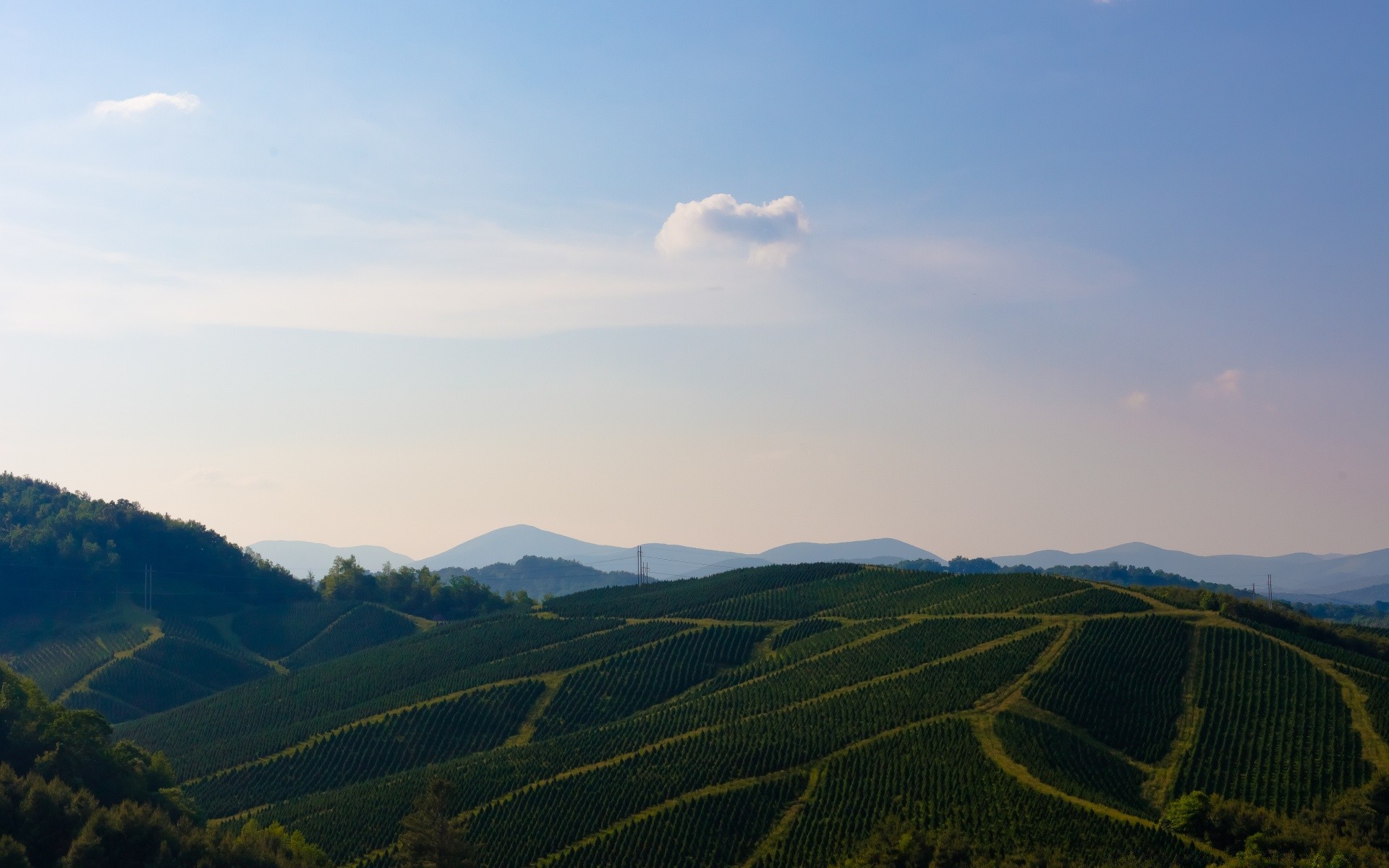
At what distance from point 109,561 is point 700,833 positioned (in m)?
109

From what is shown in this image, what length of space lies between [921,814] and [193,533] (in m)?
129

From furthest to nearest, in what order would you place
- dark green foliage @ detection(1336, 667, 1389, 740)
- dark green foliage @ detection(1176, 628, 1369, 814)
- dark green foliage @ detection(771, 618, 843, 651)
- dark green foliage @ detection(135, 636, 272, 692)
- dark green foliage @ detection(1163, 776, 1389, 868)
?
dark green foliage @ detection(135, 636, 272, 692), dark green foliage @ detection(771, 618, 843, 651), dark green foliage @ detection(1336, 667, 1389, 740), dark green foliage @ detection(1176, 628, 1369, 814), dark green foliage @ detection(1163, 776, 1389, 868)

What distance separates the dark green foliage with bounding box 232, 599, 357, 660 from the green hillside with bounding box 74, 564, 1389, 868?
84.8 ft

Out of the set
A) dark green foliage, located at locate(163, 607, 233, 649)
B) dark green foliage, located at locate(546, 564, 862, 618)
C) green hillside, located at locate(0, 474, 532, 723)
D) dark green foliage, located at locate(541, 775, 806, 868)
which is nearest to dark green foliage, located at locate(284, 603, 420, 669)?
green hillside, located at locate(0, 474, 532, 723)

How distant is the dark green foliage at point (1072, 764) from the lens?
6153 centimetres

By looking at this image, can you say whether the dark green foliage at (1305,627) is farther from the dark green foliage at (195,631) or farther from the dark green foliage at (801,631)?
the dark green foliage at (195,631)

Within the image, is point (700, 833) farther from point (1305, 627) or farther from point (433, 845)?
point (1305, 627)

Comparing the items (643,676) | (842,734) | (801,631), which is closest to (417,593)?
(643,676)

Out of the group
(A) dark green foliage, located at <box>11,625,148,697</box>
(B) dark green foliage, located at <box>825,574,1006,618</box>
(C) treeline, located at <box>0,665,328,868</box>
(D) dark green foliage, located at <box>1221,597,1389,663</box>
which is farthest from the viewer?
(A) dark green foliage, located at <box>11,625,148,697</box>

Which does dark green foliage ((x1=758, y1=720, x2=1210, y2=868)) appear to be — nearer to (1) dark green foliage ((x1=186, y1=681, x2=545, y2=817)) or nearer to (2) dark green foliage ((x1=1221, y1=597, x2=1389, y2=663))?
(1) dark green foliage ((x1=186, y1=681, x2=545, y2=817))

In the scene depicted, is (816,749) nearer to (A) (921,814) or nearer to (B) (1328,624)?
(A) (921,814)

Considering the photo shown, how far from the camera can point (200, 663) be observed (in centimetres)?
12019

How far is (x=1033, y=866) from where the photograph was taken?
2077 inches

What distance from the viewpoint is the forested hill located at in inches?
5453
